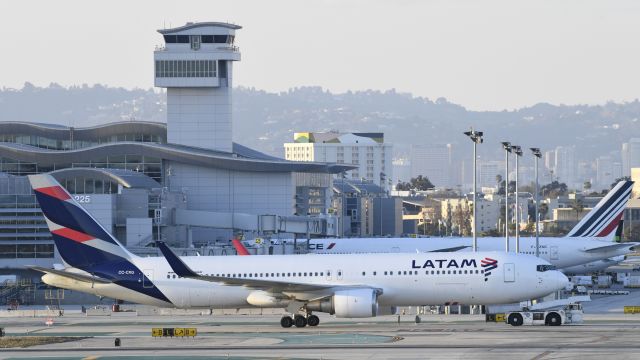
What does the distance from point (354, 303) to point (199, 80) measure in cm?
9429

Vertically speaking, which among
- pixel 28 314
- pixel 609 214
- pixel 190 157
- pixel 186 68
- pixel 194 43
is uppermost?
pixel 194 43

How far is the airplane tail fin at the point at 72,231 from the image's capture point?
70.2 m

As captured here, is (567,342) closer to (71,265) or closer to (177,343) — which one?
(177,343)

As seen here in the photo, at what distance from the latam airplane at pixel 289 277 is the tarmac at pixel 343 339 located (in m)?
1.51

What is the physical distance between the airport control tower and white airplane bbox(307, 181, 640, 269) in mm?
46808

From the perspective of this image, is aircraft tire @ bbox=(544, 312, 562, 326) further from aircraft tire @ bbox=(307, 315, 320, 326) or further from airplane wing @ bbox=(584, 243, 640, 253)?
airplane wing @ bbox=(584, 243, 640, 253)

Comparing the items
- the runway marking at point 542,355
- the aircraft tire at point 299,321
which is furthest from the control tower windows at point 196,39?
the runway marking at point 542,355

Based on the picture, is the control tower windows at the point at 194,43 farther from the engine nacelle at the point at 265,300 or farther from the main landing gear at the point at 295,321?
the main landing gear at the point at 295,321

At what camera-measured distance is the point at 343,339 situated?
6019 cm

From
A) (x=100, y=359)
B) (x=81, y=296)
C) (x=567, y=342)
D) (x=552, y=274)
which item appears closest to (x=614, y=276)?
(x=81, y=296)

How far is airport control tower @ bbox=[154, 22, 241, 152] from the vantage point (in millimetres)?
157375

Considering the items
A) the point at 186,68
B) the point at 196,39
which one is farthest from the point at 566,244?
the point at 196,39

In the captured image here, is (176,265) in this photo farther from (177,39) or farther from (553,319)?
(177,39)

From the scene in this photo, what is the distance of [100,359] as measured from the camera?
5334 cm
